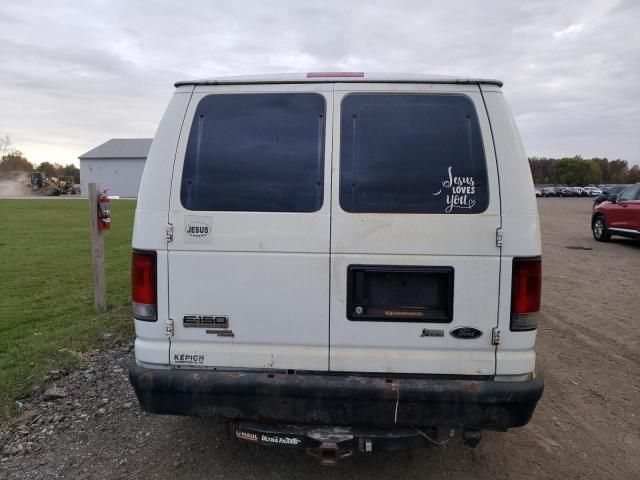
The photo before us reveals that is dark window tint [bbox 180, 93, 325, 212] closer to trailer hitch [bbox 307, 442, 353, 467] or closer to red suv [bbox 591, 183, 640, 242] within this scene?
trailer hitch [bbox 307, 442, 353, 467]

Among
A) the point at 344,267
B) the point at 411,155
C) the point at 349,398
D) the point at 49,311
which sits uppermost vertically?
the point at 411,155

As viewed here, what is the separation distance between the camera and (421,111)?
9.07 ft

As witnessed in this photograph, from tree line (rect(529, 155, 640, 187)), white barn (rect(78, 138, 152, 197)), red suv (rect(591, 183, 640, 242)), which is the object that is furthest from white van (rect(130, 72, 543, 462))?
tree line (rect(529, 155, 640, 187))

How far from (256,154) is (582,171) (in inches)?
4193

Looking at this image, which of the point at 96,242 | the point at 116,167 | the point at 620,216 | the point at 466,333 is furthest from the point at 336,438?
the point at 116,167

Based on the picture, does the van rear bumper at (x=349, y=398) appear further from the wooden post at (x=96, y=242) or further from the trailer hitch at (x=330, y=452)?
the wooden post at (x=96, y=242)

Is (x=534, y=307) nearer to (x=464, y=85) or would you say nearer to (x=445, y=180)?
(x=445, y=180)

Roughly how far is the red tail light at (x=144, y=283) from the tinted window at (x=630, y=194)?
577 inches

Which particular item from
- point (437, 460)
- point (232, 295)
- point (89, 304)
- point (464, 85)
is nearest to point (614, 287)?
point (437, 460)

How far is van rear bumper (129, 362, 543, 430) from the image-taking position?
2.60m

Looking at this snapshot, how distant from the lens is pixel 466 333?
2678mm

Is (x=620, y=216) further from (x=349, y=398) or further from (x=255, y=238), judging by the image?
(x=255, y=238)

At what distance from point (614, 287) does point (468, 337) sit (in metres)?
7.27

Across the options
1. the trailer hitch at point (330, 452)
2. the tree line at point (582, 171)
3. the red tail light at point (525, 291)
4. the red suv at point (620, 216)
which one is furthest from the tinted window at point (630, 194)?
the tree line at point (582, 171)
